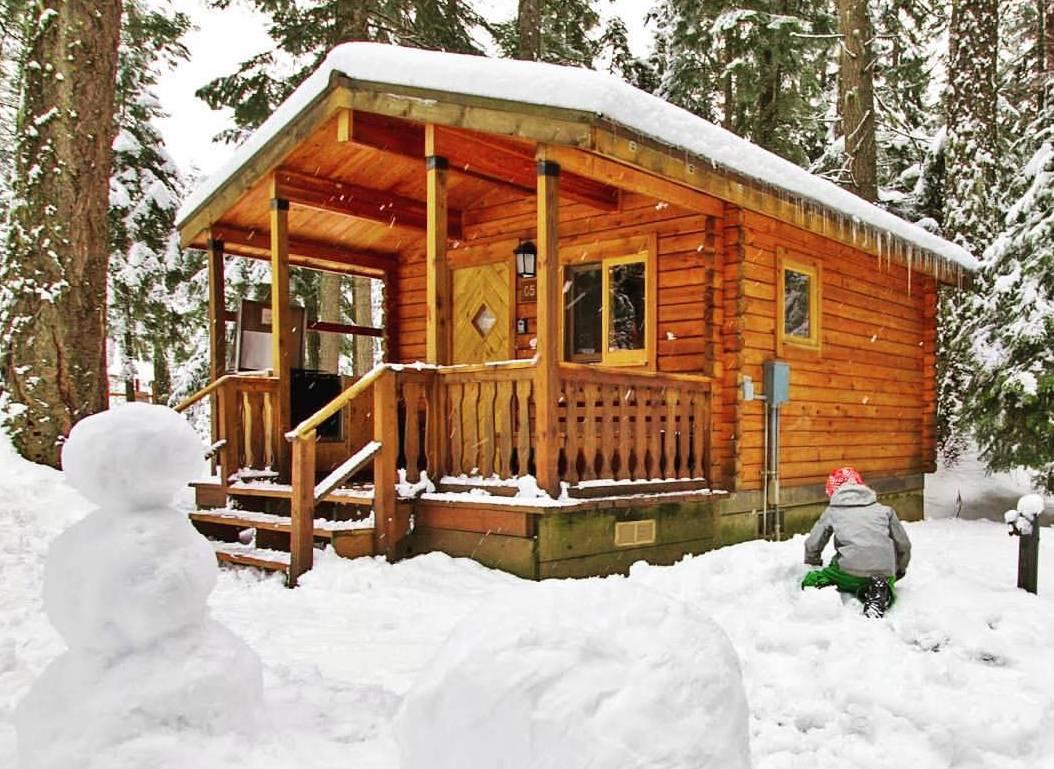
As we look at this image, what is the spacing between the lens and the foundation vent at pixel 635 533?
6868 mm

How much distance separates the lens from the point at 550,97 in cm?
605

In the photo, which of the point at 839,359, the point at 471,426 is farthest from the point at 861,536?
the point at 839,359

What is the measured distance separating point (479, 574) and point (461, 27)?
41.7 feet

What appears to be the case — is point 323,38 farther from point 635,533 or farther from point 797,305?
point 635,533

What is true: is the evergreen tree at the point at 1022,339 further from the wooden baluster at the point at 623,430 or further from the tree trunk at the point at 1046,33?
the wooden baluster at the point at 623,430

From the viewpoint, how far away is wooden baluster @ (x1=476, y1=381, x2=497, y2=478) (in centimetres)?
675

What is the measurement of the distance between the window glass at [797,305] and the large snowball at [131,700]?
7605 mm

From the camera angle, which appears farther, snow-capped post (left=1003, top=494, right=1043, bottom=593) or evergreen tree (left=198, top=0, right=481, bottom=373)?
evergreen tree (left=198, top=0, right=481, bottom=373)

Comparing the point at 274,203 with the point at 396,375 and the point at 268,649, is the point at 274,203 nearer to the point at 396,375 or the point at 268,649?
the point at 396,375

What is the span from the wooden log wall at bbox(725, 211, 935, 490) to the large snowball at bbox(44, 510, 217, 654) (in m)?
6.38

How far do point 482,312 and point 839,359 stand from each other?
4.45 meters

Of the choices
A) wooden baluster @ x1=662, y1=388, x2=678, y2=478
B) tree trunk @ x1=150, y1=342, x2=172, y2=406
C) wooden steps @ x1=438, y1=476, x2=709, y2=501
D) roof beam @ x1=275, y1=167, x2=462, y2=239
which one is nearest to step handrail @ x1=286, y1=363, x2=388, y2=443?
wooden steps @ x1=438, y1=476, x2=709, y2=501

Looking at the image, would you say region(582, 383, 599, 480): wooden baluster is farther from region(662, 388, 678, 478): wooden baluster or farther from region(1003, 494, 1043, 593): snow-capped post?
region(1003, 494, 1043, 593): snow-capped post

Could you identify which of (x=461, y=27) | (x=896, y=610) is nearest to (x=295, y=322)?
(x=896, y=610)
